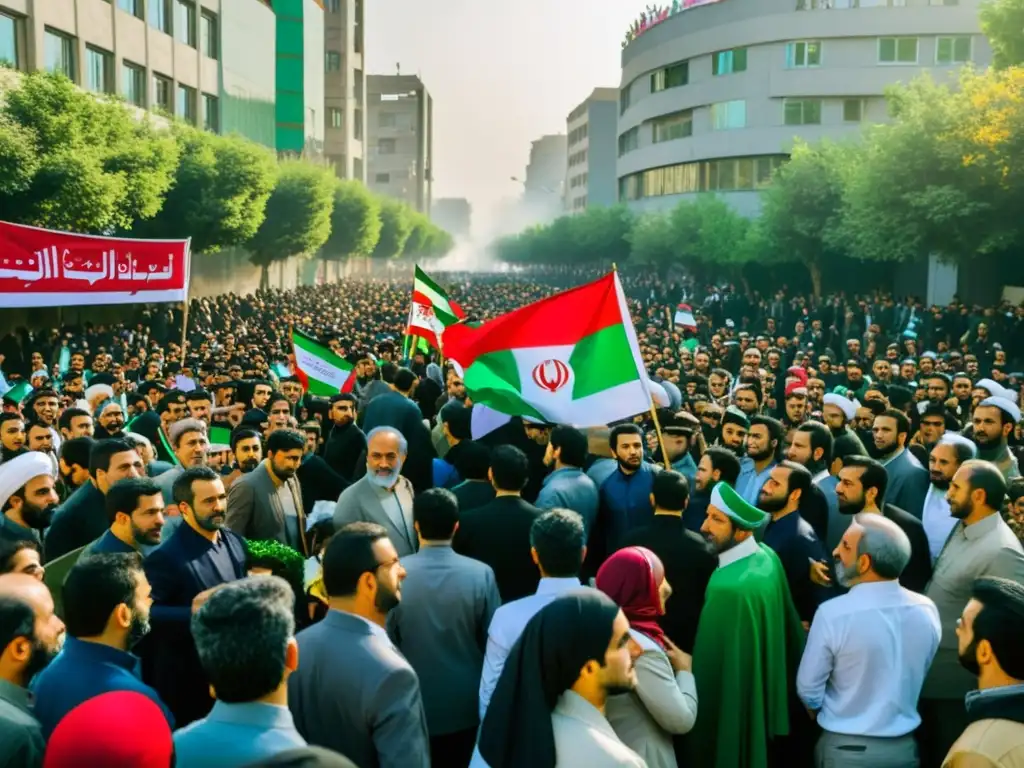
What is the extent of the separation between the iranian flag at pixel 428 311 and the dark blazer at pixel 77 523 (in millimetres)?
7643

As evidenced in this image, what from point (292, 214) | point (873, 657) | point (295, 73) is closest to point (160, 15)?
point (292, 214)

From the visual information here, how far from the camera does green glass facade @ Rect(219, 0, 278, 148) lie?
46.1 metres

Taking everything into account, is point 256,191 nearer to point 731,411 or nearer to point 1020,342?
point 1020,342

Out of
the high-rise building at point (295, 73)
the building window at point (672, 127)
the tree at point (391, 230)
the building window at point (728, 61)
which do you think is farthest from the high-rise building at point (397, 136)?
Result: the building window at point (728, 61)

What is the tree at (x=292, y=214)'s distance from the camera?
43219 mm

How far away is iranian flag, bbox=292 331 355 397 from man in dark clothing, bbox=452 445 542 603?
6174 millimetres

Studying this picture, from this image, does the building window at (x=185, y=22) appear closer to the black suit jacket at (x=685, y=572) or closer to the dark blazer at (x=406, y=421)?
the dark blazer at (x=406, y=421)

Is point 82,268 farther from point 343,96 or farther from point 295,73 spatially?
point 343,96

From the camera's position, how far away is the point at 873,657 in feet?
14.5

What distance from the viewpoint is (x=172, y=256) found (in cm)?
1199

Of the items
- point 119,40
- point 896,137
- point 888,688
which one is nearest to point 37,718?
point 888,688

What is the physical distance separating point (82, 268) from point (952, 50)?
165ft

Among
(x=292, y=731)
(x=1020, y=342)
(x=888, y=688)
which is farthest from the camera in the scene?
(x=1020, y=342)

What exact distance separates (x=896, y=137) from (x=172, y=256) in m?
21.2
